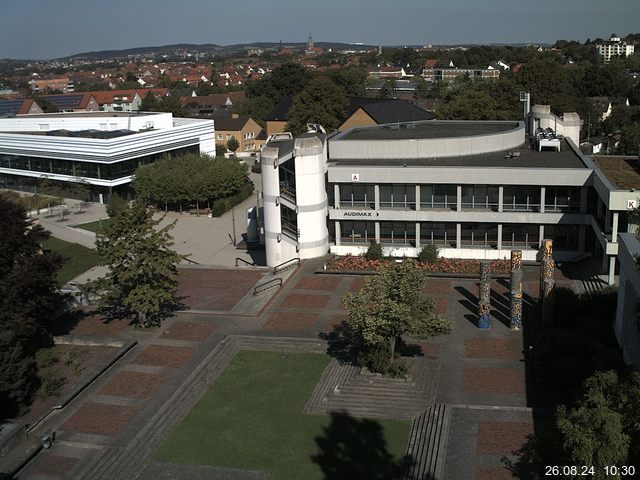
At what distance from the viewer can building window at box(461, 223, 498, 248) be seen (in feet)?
132

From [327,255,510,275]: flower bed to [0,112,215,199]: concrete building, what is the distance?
32997 millimetres

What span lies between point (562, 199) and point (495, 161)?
4665 millimetres

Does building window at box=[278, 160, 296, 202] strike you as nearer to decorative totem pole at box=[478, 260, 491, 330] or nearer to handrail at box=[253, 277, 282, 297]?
handrail at box=[253, 277, 282, 297]

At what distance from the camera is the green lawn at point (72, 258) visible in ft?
144

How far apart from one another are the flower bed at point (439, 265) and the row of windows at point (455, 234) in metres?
1.48

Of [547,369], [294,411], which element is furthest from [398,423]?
[547,369]

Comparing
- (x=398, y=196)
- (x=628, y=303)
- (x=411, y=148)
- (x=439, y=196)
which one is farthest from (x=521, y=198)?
(x=628, y=303)

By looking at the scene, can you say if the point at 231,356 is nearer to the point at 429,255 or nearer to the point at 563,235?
the point at 429,255

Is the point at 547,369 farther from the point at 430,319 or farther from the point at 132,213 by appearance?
the point at 132,213

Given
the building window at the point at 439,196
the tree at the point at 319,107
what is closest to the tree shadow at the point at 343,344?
the building window at the point at 439,196

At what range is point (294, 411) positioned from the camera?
2419 cm

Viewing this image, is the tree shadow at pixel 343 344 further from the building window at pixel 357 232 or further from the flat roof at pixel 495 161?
the flat roof at pixel 495 161

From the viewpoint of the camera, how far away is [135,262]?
29984mm

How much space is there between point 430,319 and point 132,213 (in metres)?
13.6
